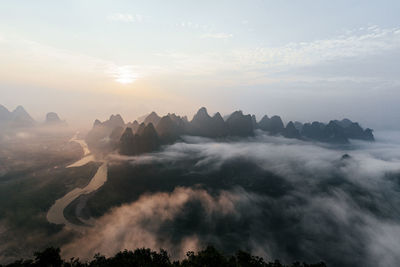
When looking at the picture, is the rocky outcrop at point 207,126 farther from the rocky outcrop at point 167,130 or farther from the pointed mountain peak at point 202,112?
the rocky outcrop at point 167,130

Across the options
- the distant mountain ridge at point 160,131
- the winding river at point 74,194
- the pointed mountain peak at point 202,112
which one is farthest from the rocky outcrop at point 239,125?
the winding river at point 74,194

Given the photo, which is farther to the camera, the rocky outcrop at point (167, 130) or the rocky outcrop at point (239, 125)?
the rocky outcrop at point (239, 125)

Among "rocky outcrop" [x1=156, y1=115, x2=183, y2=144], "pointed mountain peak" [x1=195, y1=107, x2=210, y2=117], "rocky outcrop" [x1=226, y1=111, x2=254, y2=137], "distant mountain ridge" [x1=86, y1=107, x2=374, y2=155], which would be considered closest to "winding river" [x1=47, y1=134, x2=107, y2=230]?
"distant mountain ridge" [x1=86, y1=107, x2=374, y2=155]

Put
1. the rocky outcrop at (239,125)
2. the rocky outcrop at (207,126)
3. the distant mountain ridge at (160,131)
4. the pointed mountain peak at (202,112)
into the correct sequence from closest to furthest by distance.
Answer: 1. the distant mountain ridge at (160,131)
2. the rocky outcrop at (207,126)
3. the pointed mountain peak at (202,112)
4. the rocky outcrop at (239,125)

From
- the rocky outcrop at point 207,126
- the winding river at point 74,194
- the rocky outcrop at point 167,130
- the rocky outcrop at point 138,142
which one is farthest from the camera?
the rocky outcrop at point 207,126

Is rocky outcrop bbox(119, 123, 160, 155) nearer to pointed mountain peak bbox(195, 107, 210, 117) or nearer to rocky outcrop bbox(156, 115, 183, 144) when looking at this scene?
rocky outcrop bbox(156, 115, 183, 144)

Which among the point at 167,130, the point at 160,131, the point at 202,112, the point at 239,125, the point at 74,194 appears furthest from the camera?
the point at 239,125

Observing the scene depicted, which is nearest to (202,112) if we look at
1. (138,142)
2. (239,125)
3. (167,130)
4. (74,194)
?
A: (239,125)

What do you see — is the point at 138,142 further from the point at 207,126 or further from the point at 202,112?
the point at 202,112

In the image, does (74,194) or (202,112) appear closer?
(74,194)

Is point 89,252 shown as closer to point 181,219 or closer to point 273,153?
point 181,219

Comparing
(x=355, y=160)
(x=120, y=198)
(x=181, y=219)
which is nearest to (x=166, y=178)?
(x=120, y=198)
